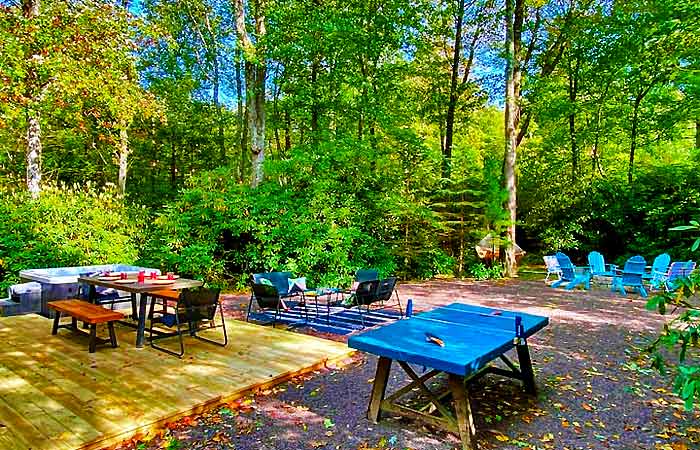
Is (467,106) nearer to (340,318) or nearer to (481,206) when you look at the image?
(481,206)

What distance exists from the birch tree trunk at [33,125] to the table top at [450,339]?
7.66m

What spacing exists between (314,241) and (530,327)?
611 cm

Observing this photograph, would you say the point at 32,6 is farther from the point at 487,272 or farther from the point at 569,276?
the point at 569,276

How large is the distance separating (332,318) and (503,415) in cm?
347

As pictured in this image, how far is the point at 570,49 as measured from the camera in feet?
45.3

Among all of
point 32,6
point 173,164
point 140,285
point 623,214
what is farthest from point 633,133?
point 32,6

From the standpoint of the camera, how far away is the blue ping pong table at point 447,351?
2.79 m

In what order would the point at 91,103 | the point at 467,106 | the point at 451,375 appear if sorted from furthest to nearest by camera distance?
the point at 467,106, the point at 91,103, the point at 451,375

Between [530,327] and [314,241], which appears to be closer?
[530,327]

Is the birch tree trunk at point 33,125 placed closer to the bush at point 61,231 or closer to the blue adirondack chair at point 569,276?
the bush at point 61,231

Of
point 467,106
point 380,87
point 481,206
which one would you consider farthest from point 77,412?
point 467,106

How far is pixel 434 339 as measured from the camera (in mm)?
3074

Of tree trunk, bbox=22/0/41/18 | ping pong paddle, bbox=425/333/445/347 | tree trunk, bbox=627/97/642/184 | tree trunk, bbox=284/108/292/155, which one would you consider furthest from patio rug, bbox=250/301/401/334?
tree trunk, bbox=627/97/642/184

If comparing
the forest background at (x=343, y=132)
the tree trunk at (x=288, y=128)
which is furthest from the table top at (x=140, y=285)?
the tree trunk at (x=288, y=128)
